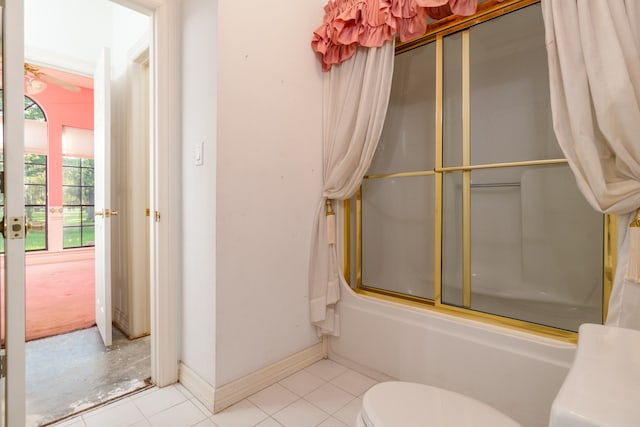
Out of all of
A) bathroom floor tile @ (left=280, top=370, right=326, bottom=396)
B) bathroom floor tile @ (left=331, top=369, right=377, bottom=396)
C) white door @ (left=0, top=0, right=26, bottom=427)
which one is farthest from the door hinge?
bathroom floor tile @ (left=331, top=369, right=377, bottom=396)

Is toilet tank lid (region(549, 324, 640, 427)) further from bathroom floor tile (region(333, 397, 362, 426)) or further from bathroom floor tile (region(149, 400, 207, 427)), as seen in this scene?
bathroom floor tile (region(149, 400, 207, 427))

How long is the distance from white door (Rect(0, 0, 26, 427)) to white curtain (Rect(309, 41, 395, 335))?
4.35 ft

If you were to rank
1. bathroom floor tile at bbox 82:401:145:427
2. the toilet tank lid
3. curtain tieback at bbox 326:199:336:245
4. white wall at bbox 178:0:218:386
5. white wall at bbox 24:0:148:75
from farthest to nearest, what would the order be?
white wall at bbox 24:0:148:75 → curtain tieback at bbox 326:199:336:245 → white wall at bbox 178:0:218:386 → bathroom floor tile at bbox 82:401:145:427 → the toilet tank lid

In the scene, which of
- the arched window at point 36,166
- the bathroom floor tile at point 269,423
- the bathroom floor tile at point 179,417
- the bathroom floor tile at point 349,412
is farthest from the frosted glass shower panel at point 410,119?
the arched window at point 36,166

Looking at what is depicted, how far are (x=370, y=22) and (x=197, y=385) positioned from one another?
2.10m

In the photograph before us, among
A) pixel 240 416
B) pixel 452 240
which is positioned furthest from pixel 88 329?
pixel 452 240

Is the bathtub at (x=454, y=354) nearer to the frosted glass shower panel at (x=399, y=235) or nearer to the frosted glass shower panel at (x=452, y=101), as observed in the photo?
the frosted glass shower panel at (x=399, y=235)

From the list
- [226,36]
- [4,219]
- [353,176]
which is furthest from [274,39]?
[4,219]

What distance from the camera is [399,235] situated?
6.48ft

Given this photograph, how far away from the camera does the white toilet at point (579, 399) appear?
39cm

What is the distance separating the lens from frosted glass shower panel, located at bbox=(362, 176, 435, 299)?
1.85m

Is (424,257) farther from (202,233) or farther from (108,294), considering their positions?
(108,294)

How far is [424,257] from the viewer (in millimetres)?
1885

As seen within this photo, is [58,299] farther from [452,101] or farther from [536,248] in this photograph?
[536,248]
